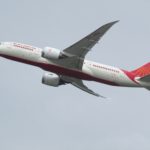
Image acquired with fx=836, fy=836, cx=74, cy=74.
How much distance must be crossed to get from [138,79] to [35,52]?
562 inches

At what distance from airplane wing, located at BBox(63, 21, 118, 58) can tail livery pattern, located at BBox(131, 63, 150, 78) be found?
28.2 feet

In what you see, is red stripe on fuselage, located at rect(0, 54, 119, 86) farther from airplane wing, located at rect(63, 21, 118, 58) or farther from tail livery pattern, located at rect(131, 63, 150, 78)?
tail livery pattern, located at rect(131, 63, 150, 78)

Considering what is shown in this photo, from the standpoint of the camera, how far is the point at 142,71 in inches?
4508

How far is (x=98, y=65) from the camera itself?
112188 mm

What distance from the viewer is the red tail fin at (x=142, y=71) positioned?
11397 cm

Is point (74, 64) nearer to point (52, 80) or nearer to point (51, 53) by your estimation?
point (51, 53)

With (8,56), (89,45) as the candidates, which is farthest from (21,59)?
(89,45)

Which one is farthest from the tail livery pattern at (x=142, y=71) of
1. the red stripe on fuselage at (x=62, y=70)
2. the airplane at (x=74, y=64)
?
the red stripe on fuselage at (x=62, y=70)

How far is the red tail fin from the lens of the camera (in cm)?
11397

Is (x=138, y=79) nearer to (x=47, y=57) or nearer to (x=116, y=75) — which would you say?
(x=116, y=75)

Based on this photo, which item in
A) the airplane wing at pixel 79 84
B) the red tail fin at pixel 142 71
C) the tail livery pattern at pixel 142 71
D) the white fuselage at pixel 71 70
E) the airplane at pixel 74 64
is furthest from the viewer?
the airplane wing at pixel 79 84

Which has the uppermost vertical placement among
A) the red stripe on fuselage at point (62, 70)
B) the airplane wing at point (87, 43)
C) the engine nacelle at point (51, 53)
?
the airplane wing at point (87, 43)

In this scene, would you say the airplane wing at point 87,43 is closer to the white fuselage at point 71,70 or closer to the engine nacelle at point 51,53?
the engine nacelle at point 51,53

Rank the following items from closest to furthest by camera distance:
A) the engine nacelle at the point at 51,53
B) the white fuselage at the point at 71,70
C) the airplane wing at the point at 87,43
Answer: the airplane wing at the point at 87,43 → the engine nacelle at the point at 51,53 → the white fuselage at the point at 71,70
